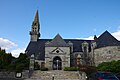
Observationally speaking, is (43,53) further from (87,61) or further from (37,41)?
(87,61)

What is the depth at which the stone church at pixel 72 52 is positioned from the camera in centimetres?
4458

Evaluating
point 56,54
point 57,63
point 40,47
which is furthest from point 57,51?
point 40,47

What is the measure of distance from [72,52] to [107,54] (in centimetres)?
1129

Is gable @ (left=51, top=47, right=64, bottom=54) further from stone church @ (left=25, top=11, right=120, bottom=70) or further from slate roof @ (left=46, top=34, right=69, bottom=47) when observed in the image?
slate roof @ (left=46, top=34, right=69, bottom=47)

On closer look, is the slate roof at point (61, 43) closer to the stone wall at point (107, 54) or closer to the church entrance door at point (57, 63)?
the stone wall at point (107, 54)

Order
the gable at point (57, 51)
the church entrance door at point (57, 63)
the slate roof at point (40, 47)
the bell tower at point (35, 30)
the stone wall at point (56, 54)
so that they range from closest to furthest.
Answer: the stone wall at point (56, 54)
the gable at point (57, 51)
the church entrance door at point (57, 63)
the slate roof at point (40, 47)
the bell tower at point (35, 30)

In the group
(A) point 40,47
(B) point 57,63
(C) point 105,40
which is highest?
(C) point 105,40

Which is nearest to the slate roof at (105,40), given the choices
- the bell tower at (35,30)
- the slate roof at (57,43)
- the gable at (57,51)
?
the slate roof at (57,43)

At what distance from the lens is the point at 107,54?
4281 centimetres

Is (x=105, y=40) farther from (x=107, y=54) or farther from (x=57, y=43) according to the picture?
(x=57, y=43)

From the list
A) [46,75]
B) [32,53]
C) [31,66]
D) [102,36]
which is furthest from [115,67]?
[32,53]

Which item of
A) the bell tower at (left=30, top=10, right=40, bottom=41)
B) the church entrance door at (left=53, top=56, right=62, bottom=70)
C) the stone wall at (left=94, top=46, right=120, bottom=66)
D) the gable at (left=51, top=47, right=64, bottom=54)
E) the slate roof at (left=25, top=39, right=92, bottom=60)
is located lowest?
the church entrance door at (left=53, top=56, right=62, bottom=70)

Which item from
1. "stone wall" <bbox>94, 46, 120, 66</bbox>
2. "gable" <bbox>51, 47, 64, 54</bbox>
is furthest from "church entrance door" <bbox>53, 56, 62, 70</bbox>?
"stone wall" <bbox>94, 46, 120, 66</bbox>

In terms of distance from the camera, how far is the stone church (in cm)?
4458
